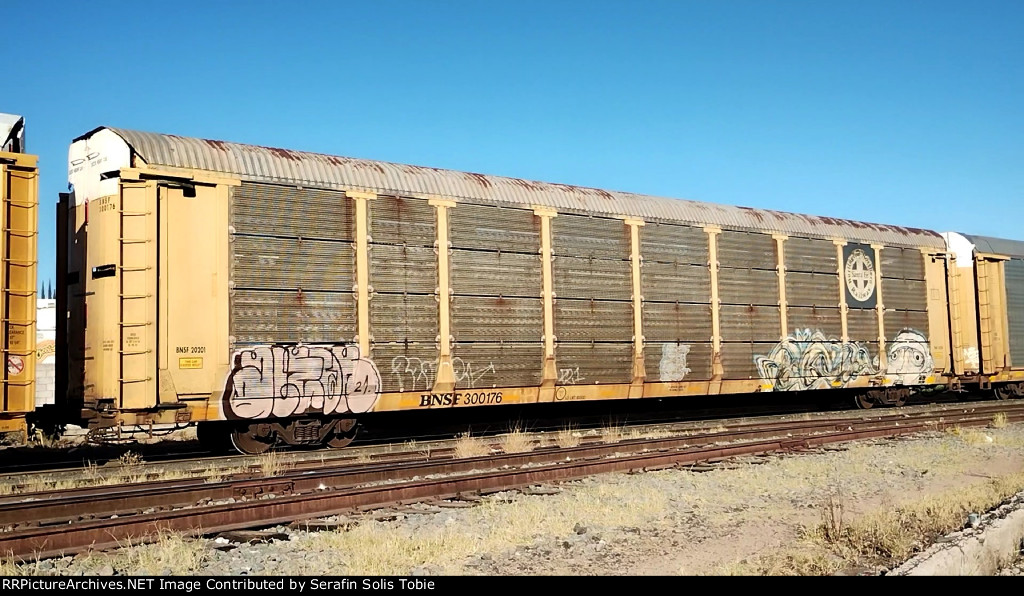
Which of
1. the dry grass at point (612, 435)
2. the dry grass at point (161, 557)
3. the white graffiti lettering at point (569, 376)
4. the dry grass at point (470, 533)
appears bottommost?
the dry grass at point (470, 533)

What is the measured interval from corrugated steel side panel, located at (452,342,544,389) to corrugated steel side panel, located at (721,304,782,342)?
4466 millimetres

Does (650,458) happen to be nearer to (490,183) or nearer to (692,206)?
(490,183)

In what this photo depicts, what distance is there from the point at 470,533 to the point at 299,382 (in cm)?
518

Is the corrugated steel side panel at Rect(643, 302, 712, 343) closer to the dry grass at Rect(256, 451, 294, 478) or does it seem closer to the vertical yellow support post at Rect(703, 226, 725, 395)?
the vertical yellow support post at Rect(703, 226, 725, 395)

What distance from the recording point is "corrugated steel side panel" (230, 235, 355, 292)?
11062 millimetres

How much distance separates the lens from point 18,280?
899 cm

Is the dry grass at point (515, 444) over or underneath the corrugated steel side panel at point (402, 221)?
underneath

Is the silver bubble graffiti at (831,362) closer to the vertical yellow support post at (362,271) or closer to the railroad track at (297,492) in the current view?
the railroad track at (297,492)

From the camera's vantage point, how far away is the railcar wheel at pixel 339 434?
11938mm

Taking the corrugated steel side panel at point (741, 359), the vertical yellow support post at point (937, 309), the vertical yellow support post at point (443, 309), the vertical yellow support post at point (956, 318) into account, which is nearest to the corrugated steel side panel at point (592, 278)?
the vertical yellow support post at point (443, 309)

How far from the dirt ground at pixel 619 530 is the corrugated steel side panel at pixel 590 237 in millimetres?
Result: 4808

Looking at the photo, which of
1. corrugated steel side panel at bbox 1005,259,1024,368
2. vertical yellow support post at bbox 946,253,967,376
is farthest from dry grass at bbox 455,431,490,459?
corrugated steel side panel at bbox 1005,259,1024,368

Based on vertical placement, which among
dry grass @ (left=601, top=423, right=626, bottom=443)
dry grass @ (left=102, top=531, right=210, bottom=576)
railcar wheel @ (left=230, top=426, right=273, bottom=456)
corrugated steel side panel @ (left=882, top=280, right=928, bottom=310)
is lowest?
dry grass @ (left=102, top=531, right=210, bottom=576)
